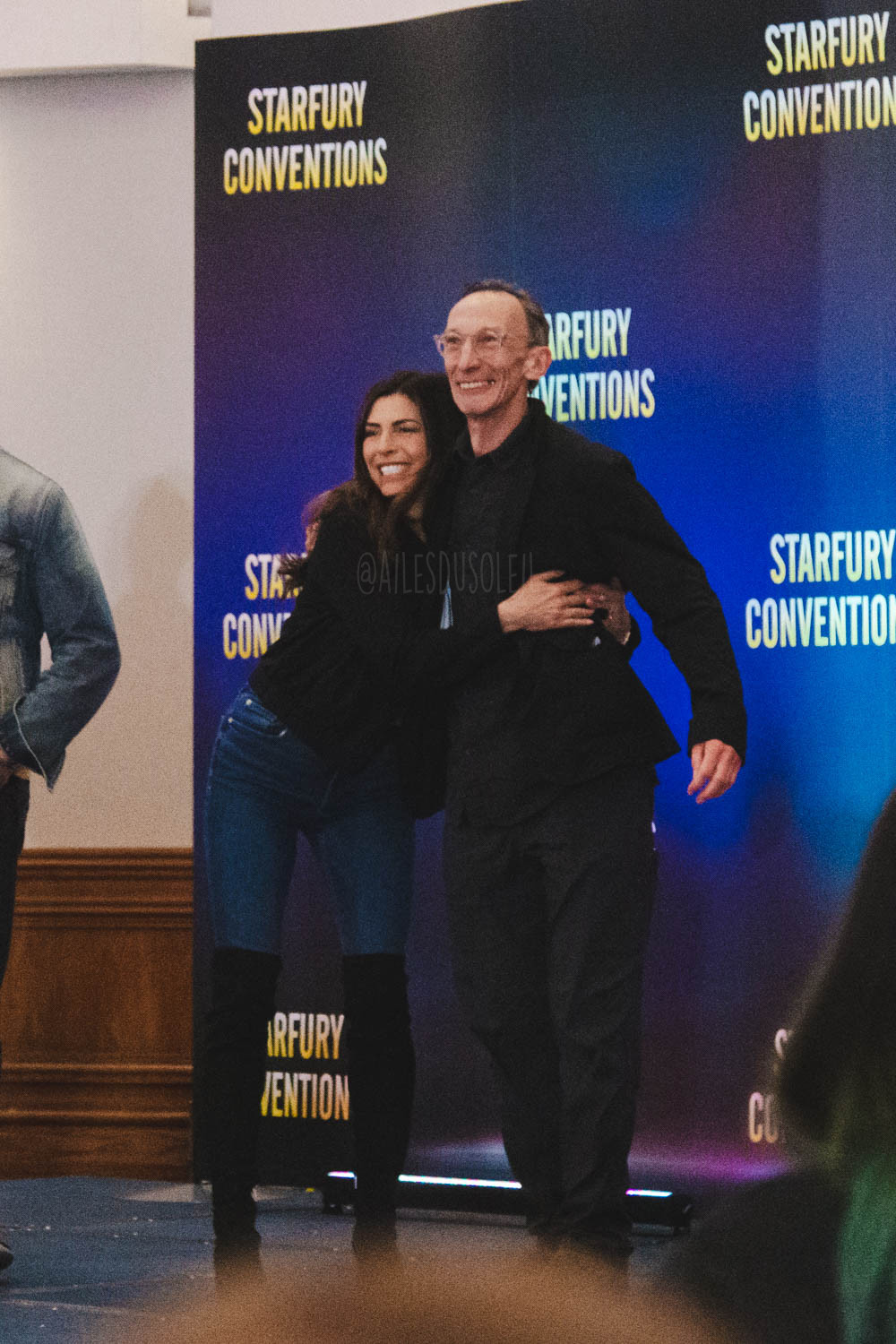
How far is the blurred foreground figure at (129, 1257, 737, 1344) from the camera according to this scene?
379 millimetres

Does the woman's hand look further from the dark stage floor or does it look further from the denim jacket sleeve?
the dark stage floor

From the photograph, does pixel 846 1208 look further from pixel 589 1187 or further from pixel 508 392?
pixel 508 392

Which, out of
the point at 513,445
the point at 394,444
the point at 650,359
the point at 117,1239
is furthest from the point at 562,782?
the point at 117,1239

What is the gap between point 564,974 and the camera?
285cm

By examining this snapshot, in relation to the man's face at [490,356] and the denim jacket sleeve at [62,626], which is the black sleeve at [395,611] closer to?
the man's face at [490,356]

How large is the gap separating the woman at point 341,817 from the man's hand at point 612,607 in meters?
0.28

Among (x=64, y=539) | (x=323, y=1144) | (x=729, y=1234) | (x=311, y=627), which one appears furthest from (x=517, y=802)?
(x=729, y=1234)

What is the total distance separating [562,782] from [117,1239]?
1.36m

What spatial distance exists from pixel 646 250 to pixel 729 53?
1.32 ft

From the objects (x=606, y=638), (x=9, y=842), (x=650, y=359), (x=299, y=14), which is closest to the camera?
(x=606, y=638)

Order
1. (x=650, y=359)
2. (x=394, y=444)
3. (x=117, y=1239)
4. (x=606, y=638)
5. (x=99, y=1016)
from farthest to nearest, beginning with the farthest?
(x=99, y=1016) < (x=650, y=359) < (x=117, y=1239) < (x=394, y=444) < (x=606, y=638)

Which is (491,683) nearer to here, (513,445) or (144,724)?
(513,445)

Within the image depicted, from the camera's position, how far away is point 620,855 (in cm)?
286

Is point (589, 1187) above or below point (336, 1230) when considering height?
above
